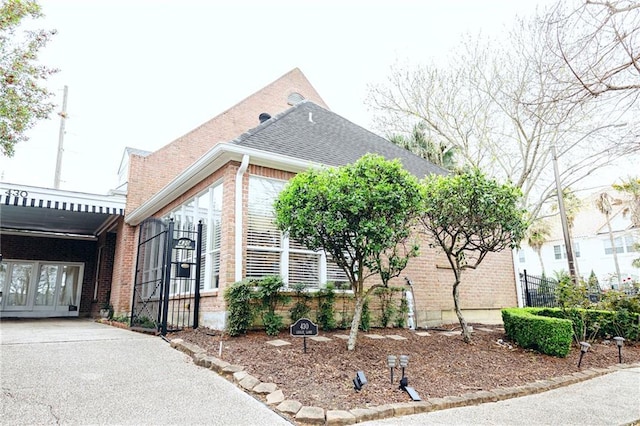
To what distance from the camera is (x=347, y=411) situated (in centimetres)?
355

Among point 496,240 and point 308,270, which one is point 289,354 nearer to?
→ point 308,270

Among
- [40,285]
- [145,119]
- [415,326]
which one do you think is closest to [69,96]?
[145,119]

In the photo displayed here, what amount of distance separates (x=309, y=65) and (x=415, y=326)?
15.4 m

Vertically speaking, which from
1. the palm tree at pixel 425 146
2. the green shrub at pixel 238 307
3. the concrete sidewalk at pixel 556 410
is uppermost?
the palm tree at pixel 425 146

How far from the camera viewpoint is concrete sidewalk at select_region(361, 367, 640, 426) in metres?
3.72

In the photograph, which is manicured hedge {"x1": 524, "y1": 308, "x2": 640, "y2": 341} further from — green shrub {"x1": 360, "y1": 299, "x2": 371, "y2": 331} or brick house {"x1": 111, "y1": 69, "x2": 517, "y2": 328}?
green shrub {"x1": 360, "y1": 299, "x2": 371, "y2": 331}

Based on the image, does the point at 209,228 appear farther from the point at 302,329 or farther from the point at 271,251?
the point at 302,329

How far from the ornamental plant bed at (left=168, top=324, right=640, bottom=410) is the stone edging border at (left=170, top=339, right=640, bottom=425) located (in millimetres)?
123

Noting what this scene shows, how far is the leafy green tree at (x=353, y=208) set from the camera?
553 cm

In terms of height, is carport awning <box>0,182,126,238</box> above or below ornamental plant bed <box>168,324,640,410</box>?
above

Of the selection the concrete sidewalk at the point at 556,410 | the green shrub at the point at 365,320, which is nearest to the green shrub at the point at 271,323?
the green shrub at the point at 365,320

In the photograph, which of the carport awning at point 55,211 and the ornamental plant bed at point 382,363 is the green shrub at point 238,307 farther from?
the carport awning at point 55,211

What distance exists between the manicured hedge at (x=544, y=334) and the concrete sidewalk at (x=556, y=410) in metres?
1.35

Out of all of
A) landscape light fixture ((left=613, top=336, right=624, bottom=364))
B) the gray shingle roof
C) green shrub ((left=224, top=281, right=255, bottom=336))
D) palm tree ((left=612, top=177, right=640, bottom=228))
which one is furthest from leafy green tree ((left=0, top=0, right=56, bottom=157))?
palm tree ((left=612, top=177, right=640, bottom=228))
